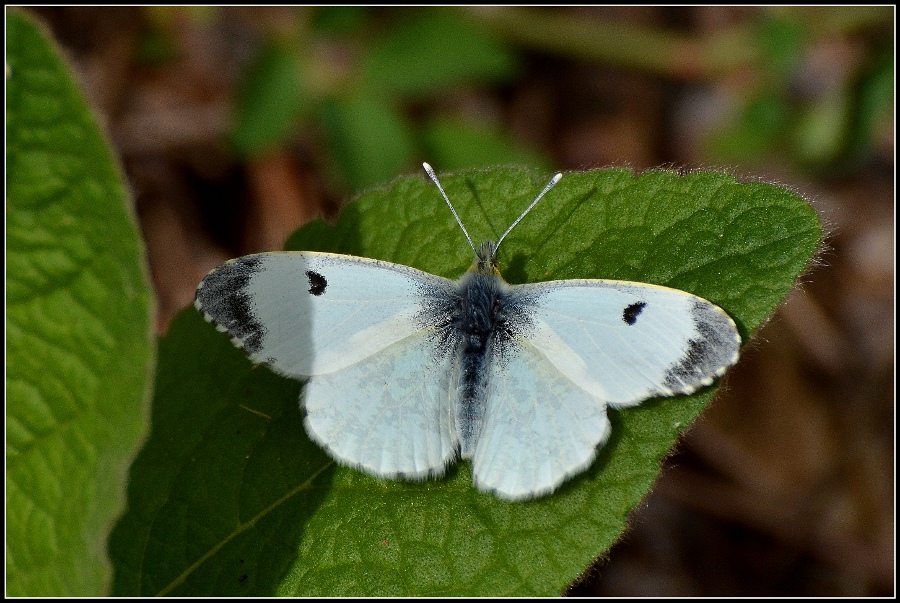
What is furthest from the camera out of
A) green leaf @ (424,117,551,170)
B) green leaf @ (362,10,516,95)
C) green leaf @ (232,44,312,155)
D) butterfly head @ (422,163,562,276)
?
green leaf @ (424,117,551,170)

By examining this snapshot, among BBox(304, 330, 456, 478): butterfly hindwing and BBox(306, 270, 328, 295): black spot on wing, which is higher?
BBox(306, 270, 328, 295): black spot on wing

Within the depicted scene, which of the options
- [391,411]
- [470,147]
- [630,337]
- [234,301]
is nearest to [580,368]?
[630,337]

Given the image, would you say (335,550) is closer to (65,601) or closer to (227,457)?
(227,457)

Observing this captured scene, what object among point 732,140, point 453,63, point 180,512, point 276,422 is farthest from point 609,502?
point 732,140

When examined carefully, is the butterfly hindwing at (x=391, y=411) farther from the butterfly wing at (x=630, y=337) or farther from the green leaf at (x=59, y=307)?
the green leaf at (x=59, y=307)

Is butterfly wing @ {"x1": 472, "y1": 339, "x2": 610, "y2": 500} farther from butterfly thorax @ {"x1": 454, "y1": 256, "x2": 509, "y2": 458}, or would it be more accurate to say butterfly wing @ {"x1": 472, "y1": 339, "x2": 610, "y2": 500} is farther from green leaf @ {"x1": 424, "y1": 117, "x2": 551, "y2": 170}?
green leaf @ {"x1": 424, "y1": 117, "x2": 551, "y2": 170}

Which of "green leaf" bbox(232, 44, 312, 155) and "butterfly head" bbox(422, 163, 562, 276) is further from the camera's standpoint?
"green leaf" bbox(232, 44, 312, 155)

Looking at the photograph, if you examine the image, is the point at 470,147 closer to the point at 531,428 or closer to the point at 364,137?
the point at 364,137


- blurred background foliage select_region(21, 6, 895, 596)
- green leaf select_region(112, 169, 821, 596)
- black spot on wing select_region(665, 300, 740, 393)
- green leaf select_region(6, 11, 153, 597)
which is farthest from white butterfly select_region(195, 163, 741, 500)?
blurred background foliage select_region(21, 6, 895, 596)
